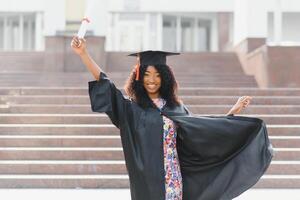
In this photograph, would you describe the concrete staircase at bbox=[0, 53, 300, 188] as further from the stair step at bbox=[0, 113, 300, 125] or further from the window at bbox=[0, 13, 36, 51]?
the window at bbox=[0, 13, 36, 51]

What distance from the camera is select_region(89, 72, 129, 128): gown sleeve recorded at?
3.34 m

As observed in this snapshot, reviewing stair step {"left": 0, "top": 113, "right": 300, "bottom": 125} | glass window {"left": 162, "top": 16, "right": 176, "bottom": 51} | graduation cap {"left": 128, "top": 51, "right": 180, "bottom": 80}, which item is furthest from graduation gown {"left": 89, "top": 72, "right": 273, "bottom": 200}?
glass window {"left": 162, "top": 16, "right": 176, "bottom": 51}

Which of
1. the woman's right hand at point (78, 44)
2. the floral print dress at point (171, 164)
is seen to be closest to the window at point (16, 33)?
the woman's right hand at point (78, 44)

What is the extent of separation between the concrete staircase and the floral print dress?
12.8 ft

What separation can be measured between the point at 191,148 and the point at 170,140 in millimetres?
232

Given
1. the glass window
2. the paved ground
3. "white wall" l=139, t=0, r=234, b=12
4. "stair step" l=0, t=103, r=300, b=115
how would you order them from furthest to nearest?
the glass window, "white wall" l=139, t=0, r=234, b=12, "stair step" l=0, t=103, r=300, b=115, the paved ground

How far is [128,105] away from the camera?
134 inches

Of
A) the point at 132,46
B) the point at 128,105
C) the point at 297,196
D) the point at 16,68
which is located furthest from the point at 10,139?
the point at 132,46

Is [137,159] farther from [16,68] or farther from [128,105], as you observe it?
[16,68]

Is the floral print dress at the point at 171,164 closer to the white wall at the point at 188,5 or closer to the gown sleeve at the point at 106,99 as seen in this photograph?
the gown sleeve at the point at 106,99

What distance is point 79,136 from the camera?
28.6ft

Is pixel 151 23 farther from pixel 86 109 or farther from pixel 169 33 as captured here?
pixel 86 109

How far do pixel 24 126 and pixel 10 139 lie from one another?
523mm

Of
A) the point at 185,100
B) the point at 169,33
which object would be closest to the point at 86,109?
the point at 185,100
